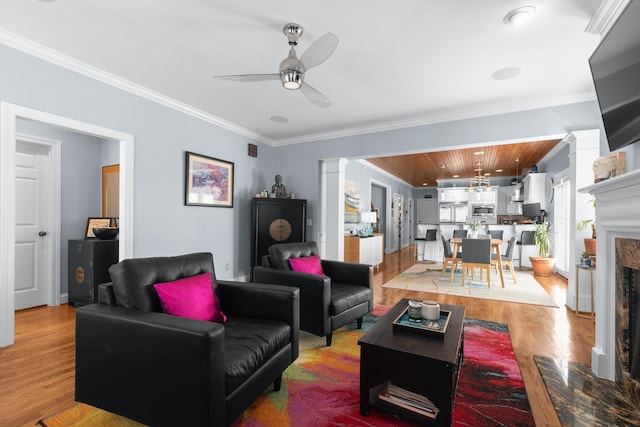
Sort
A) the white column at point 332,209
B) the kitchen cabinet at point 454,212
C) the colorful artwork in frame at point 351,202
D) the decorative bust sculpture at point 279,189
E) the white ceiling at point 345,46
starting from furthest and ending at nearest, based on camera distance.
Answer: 1. the kitchen cabinet at point 454,212
2. the colorful artwork in frame at point 351,202
3. the white column at point 332,209
4. the decorative bust sculpture at point 279,189
5. the white ceiling at point 345,46

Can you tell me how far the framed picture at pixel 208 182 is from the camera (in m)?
4.16

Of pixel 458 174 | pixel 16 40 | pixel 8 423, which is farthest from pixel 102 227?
pixel 458 174

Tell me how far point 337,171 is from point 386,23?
10.1ft

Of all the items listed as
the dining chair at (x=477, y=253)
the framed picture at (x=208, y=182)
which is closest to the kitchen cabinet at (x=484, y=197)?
the dining chair at (x=477, y=253)

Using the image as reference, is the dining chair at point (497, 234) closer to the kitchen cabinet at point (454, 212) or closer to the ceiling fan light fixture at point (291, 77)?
the kitchen cabinet at point (454, 212)

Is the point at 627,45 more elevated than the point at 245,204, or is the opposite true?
the point at 627,45

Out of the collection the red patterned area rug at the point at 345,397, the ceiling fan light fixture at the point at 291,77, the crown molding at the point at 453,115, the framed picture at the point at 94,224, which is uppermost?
the crown molding at the point at 453,115

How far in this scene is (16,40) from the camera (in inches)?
103

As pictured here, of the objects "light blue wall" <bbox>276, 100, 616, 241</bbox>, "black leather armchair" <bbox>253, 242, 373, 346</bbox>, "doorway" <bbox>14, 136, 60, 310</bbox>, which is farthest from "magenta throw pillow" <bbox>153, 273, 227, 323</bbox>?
"light blue wall" <bbox>276, 100, 616, 241</bbox>

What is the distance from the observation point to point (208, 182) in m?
4.48

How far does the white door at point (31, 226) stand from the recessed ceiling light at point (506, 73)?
17.5ft

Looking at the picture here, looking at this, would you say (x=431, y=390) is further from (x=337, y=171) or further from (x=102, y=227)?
(x=102, y=227)

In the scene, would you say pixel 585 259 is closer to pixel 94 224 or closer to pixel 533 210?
pixel 533 210

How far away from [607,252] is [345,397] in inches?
82.1
